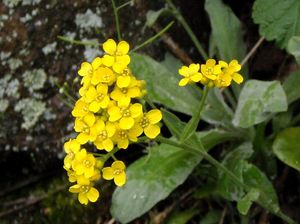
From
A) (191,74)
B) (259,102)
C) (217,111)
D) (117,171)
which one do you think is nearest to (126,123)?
(117,171)

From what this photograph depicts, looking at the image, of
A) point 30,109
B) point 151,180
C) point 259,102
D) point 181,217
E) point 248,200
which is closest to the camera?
point 248,200

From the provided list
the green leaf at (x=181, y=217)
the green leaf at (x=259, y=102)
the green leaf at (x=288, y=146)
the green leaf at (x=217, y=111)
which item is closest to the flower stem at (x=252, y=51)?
the green leaf at (x=217, y=111)

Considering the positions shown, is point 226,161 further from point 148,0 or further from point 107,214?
point 148,0

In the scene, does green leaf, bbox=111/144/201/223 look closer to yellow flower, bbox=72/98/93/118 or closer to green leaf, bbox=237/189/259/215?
green leaf, bbox=237/189/259/215

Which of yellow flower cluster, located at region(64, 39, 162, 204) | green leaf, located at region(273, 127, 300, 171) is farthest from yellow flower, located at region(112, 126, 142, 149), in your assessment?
green leaf, located at region(273, 127, 300, 171)

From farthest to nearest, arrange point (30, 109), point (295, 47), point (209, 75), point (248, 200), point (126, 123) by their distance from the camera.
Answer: point (30, 109)
point (295, 47)
point (248, 200)
point (209, 75)
point (126, 123)

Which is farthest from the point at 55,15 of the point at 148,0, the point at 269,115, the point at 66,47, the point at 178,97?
the point at 269,115

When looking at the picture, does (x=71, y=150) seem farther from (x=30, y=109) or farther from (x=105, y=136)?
(x=30, y=109)
